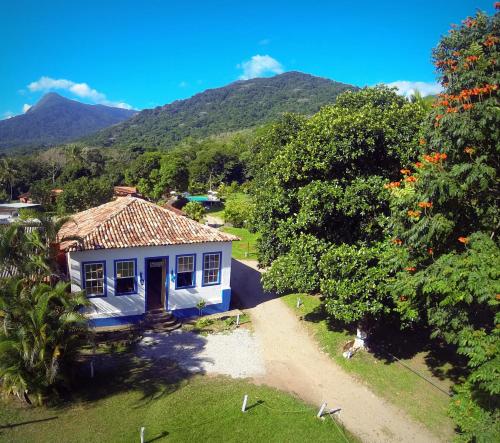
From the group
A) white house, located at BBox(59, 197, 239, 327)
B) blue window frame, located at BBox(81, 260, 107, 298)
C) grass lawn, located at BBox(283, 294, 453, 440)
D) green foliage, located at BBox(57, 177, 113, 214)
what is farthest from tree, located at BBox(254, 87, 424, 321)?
green foliage, located at BBox(57, 177, 113, 214)

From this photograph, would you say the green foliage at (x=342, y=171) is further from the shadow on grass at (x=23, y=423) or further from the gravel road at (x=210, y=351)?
the shadow on grass at (x=23, y=423)

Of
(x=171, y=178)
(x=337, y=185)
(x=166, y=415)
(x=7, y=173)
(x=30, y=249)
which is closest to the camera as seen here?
(x=166, y=415)

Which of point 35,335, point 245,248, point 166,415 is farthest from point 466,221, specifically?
point 245,248

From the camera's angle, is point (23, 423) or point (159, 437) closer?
point (159, 437)

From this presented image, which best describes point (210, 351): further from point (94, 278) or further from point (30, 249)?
point (30, 249)

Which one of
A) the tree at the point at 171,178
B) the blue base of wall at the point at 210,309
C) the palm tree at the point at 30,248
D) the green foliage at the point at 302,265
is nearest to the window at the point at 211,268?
the blue base of wall at the point at 210,309

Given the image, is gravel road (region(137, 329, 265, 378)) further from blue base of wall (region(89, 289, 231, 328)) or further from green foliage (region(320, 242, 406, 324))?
green foliage (region(320, 242, 406, 324))

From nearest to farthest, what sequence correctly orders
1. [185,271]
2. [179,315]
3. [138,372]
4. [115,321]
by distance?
[138,372]
[115,321]
[185,271]
[179,315]

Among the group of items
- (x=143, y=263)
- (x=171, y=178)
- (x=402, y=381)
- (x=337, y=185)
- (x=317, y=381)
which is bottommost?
(x=317, y=381)
